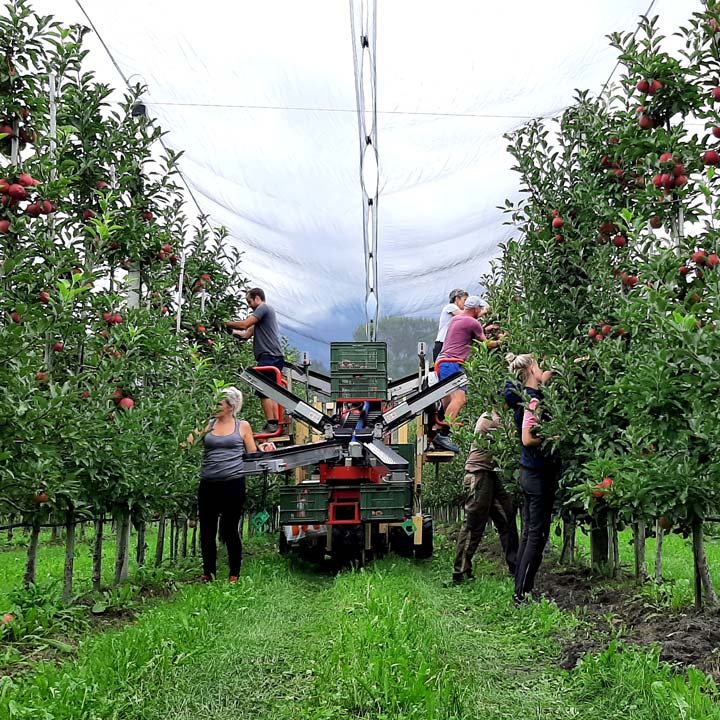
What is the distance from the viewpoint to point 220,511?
7840mm

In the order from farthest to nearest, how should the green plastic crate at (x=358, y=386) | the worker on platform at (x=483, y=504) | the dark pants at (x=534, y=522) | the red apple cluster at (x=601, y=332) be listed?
the green plastic crate at (x=358, y=386)
the worker on platform at (x=483, y=504)
the red apple cluster at (x=601, y=332)
the dark pants at (x=534, y=522)

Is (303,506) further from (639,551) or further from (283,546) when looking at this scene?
(639,551)

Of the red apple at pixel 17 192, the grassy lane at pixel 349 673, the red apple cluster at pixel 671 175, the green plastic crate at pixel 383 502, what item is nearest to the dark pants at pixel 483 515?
the green plastic crate at pixel 383 502

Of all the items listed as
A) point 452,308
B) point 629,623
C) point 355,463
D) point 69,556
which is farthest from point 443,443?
point 69,556

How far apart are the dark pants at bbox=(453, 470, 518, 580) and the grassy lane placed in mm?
2163

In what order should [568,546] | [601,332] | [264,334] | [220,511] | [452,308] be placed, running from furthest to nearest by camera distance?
[452,308], [264,334], [568,546], [220,511], [601,332]

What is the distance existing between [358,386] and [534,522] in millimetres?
3850

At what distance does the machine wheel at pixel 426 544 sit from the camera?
1021 cm

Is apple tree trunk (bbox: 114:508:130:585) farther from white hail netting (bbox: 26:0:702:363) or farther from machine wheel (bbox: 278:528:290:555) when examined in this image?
white hail netting (bbox: 26:0:702:363)

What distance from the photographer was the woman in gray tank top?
7.71 m

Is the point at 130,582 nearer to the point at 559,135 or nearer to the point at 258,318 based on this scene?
the point at 258,318

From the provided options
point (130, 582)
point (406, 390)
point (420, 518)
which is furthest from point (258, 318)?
point (130, 582)

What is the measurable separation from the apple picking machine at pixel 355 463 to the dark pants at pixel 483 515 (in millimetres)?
730

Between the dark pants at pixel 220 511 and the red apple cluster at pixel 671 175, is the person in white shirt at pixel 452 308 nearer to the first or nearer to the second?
the dark pants at pixel 220 511
